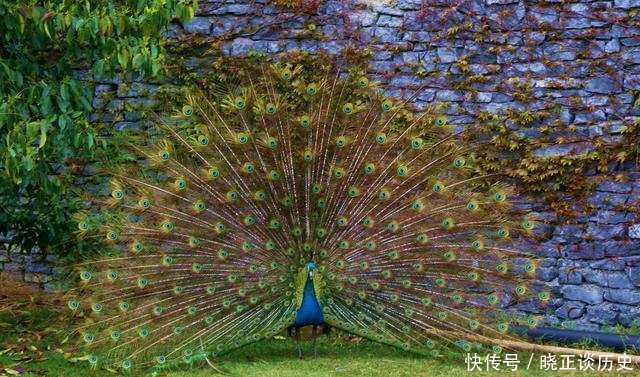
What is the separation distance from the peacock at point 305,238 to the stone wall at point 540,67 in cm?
104

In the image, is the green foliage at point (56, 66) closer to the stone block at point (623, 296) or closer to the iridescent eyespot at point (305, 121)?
the iridescent eyespot at point (305, 121)

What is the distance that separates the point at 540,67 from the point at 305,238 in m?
2.34

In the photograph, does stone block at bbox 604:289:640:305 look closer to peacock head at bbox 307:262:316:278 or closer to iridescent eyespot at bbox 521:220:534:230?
iridescent eyespot at bbox 521:220:534:230

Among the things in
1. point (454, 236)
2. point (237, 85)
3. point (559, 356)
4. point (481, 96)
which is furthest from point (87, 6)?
point (559, 356)

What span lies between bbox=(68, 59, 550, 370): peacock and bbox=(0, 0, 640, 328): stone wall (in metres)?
1.04

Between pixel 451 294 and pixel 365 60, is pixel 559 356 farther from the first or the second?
pixel 365 60

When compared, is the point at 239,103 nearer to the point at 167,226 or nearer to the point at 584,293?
the point at 167,226

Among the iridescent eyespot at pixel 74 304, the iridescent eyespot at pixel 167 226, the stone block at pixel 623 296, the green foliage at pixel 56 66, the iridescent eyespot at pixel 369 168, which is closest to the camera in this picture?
the green foliage at pixel 56 66

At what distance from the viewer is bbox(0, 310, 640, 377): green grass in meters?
5.17

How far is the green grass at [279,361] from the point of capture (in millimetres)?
5168

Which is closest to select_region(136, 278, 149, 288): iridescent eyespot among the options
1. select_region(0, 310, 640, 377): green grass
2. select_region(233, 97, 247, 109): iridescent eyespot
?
select_region(0, 310, 640, 377): green grass

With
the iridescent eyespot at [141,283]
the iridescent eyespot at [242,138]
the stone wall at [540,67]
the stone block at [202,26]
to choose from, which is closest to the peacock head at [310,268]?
the iridescent eyespot at [242,138]

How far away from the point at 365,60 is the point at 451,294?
2175 mm

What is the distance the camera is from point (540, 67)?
6.29 m
